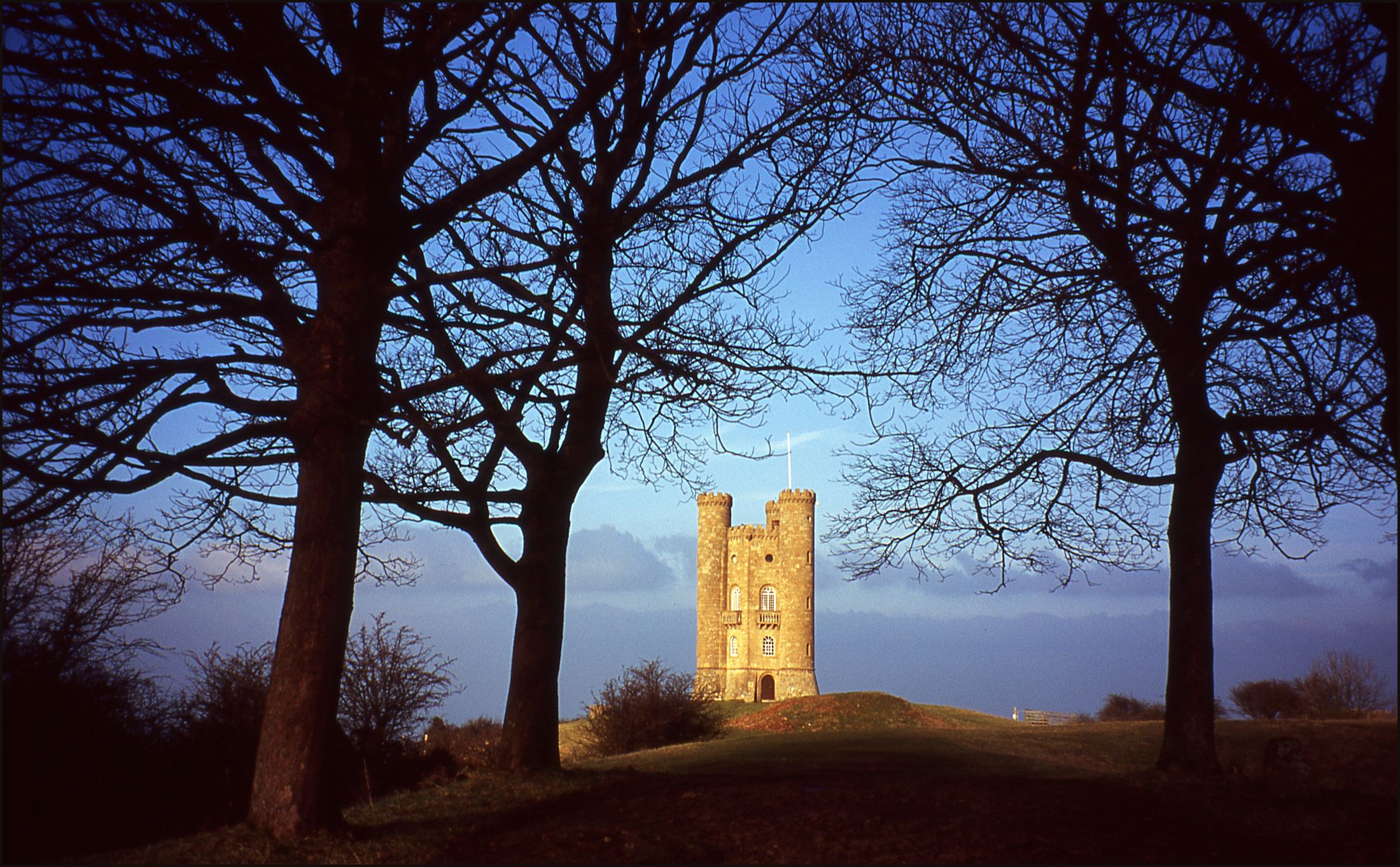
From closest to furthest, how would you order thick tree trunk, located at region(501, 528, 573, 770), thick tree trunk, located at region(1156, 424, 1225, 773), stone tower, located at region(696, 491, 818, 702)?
thick tree trunk, located at region(1156, 424, 1225, 773) → thick tree trunk, located at region(501, 528, 573, 770) → stone tower, located at region(696, 491, 818, 702)

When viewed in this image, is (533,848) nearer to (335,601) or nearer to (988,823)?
(335,601)

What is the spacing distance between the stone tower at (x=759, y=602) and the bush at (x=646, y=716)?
3468 cm

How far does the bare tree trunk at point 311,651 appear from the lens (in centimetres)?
682

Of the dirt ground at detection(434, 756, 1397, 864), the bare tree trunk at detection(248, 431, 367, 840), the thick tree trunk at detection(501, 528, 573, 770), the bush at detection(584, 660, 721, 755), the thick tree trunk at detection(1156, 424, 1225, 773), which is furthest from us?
the bush at detection(584, 660, 721, 755)

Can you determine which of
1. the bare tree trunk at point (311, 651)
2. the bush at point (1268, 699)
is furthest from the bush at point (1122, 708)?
the bare tree trunk at point (311, 651)

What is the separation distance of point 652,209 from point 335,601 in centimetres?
548

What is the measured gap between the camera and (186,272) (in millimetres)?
7891

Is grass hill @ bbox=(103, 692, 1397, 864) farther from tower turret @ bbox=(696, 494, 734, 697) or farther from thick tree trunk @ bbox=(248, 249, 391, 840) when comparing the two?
tower turret @ bbox=(696, 494, 734, 697)

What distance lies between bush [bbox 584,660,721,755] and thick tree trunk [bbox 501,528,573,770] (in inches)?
409

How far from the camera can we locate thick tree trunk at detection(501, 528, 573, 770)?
10.5 metres

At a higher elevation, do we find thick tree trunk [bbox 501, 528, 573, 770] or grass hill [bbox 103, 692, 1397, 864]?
thick tree trunk [bbox 501, 528, 573, 770]

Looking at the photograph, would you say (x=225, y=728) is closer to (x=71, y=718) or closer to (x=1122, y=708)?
(x=71, y=718)

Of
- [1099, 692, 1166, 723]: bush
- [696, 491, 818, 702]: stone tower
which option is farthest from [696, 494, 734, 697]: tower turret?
[1099, 692, 1166, 723]: bush

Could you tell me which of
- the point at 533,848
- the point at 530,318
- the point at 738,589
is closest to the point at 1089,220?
the point at 530,318
